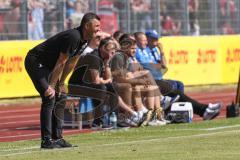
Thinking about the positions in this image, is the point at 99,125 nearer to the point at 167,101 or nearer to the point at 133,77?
the point at 133,77

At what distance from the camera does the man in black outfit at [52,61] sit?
12.3m

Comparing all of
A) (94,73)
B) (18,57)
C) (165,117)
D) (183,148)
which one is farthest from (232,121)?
(18,57)

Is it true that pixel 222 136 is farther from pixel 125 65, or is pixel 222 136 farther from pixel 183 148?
pixel 125 65

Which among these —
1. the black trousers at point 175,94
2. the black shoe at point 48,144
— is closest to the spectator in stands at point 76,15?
the black trousers at point 175,94

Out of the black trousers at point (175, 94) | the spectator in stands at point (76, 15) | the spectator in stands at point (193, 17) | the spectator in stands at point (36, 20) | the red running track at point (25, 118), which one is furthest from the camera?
the spectator in stands at point (193, 17)

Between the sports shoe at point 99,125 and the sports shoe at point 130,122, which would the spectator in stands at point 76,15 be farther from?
the sports shoe at point 130,122

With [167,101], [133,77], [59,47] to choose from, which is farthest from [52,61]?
[167,101]

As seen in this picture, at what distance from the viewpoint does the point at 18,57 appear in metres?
22.4

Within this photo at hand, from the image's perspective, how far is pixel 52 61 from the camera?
1248 cm

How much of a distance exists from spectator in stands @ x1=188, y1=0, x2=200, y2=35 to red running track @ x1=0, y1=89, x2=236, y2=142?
87.4 inches

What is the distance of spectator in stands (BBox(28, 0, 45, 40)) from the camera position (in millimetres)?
22844

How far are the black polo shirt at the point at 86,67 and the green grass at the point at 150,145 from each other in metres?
1.84

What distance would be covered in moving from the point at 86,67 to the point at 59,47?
4.63 m

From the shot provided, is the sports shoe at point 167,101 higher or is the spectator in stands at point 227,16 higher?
the spectator in stands at point 227,16
